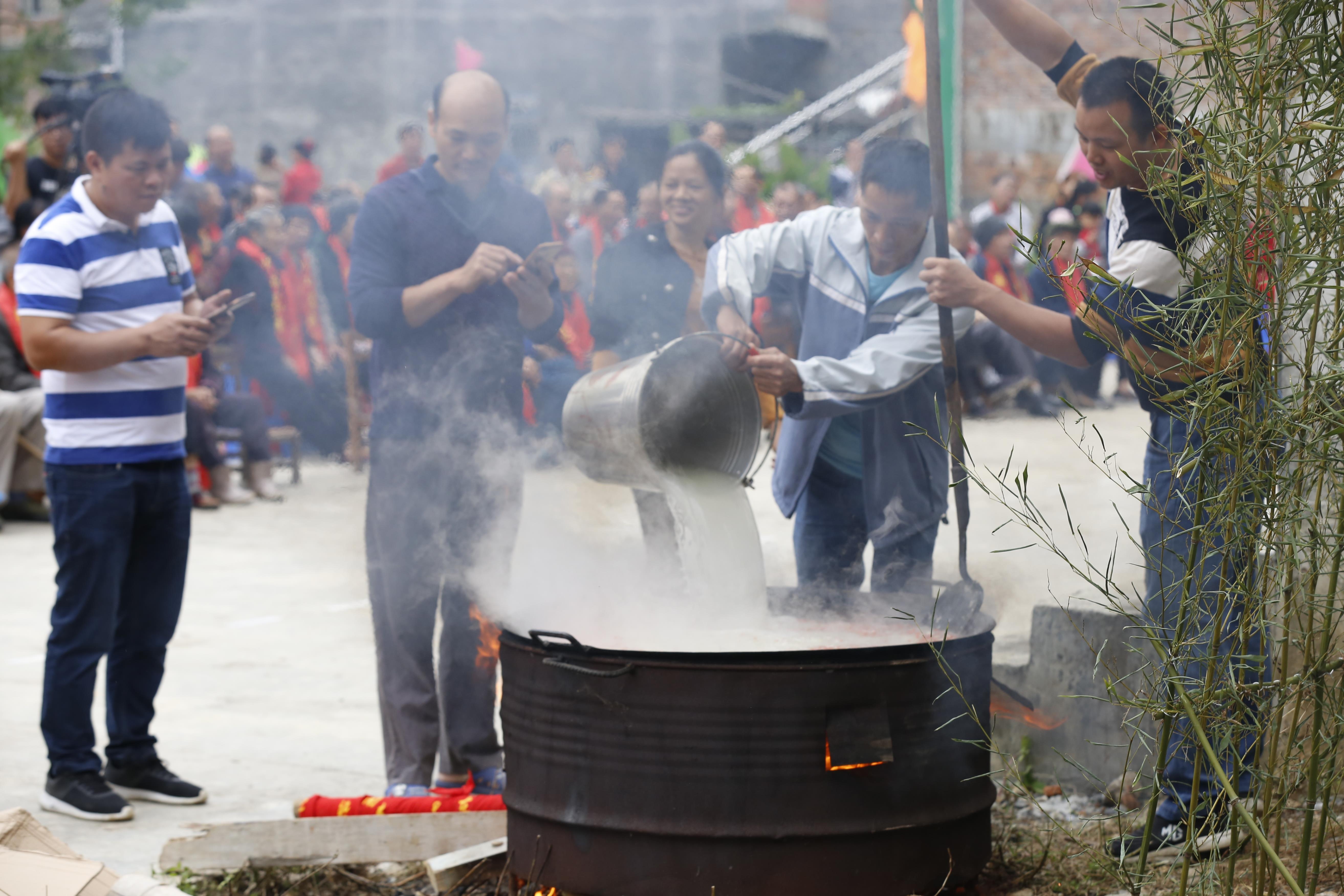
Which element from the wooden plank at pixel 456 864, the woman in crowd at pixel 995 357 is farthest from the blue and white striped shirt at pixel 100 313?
the woman in crowd at pixel 995 357

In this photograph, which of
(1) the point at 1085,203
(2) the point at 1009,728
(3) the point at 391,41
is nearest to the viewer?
(2) the point at 1009,728

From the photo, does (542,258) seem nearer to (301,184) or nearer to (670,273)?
(670,273)

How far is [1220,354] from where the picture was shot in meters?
2.09

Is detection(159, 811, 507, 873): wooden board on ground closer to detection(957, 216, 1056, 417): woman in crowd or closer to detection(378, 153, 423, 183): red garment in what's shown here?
detection(378, 153, 423, 183): red garment

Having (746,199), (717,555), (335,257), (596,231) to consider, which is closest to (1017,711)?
(717,555)

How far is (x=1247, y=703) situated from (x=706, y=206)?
8.21 feet

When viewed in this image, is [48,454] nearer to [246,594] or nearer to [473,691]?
[473,691]

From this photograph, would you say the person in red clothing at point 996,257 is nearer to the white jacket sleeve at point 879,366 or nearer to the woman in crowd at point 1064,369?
the woman in crowd at point 1064,369

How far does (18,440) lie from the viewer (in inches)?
341

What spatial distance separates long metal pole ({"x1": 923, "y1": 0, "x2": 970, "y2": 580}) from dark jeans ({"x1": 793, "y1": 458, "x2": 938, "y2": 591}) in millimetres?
443

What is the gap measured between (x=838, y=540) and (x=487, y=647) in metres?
1.13

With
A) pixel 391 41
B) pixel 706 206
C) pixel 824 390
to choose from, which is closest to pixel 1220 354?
pixel 824 390

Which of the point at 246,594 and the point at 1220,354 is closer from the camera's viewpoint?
the point at 1220,354

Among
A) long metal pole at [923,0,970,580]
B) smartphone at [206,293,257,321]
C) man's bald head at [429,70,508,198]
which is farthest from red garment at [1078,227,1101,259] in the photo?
smartphone at [206,293,257,321]
